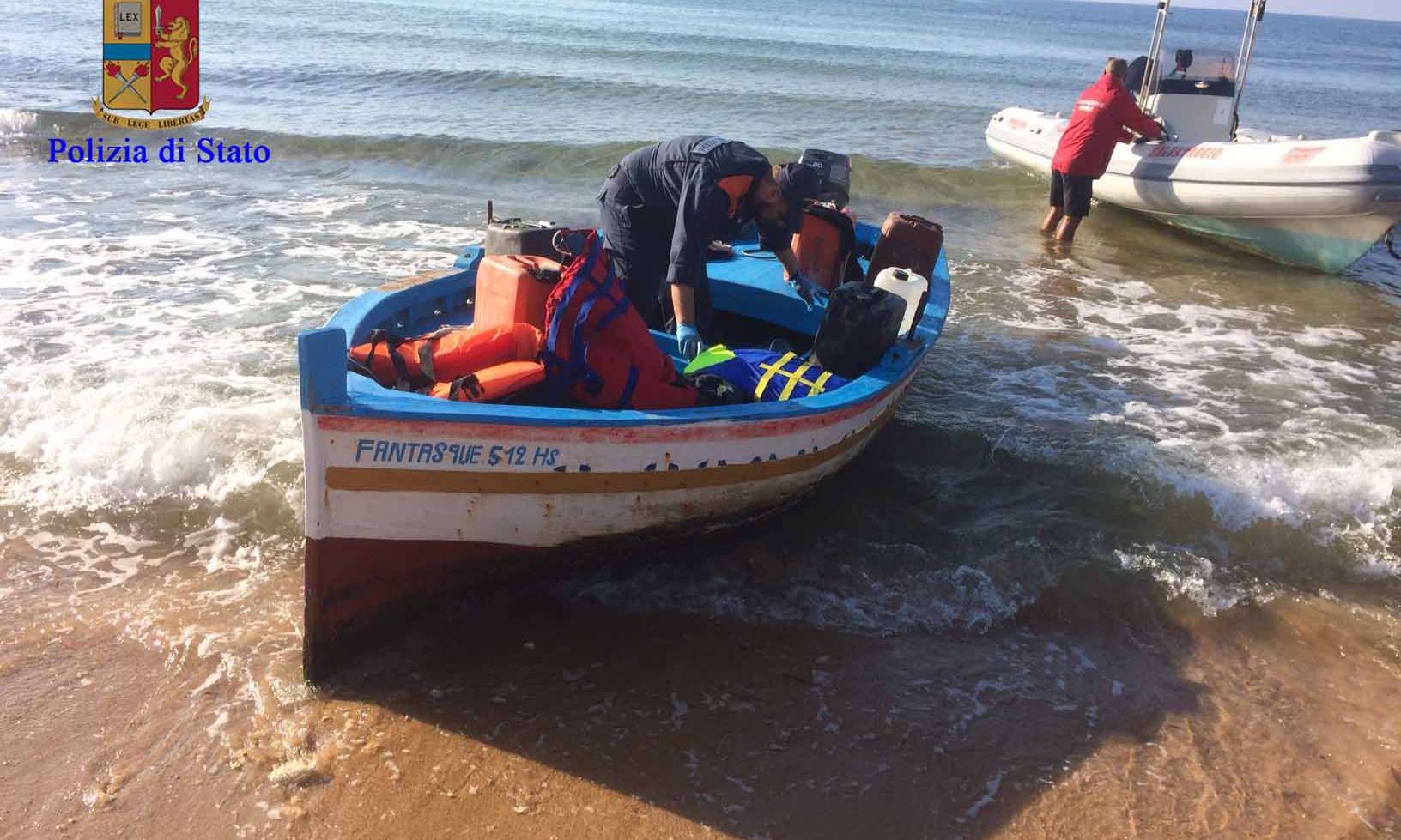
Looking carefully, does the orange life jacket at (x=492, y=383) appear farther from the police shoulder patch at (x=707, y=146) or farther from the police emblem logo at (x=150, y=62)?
the police emblem logo at (x=150, y=62)

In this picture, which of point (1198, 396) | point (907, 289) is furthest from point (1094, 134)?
point (907, 289)

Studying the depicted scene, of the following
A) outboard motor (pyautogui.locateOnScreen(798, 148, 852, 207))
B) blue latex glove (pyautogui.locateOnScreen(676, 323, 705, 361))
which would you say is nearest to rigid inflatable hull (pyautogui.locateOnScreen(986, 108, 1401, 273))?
outboard motor (pyautogui.locateOnScreen(798, 148, 852, 207))

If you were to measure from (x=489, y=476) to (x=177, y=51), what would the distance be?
1406cm

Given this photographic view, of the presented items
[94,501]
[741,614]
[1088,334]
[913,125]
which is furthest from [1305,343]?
[913,125]

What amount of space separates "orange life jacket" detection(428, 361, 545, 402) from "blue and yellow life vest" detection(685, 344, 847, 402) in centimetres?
80

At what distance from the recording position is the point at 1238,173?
10.2 m

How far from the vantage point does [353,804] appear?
306 cm

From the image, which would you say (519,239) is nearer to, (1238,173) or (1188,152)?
(1238,173)

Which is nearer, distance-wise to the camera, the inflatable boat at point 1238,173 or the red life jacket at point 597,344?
the red life jacket at point 597,344

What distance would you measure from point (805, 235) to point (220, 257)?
18.1ft

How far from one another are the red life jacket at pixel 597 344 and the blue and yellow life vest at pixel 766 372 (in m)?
0.42

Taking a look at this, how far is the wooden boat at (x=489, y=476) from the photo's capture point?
3.29 metres

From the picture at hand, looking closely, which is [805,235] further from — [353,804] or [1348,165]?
[1348,165]

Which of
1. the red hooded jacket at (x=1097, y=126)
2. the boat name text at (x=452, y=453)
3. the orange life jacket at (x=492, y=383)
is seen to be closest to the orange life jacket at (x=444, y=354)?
the orange life jacket at (x=492, y=383)
